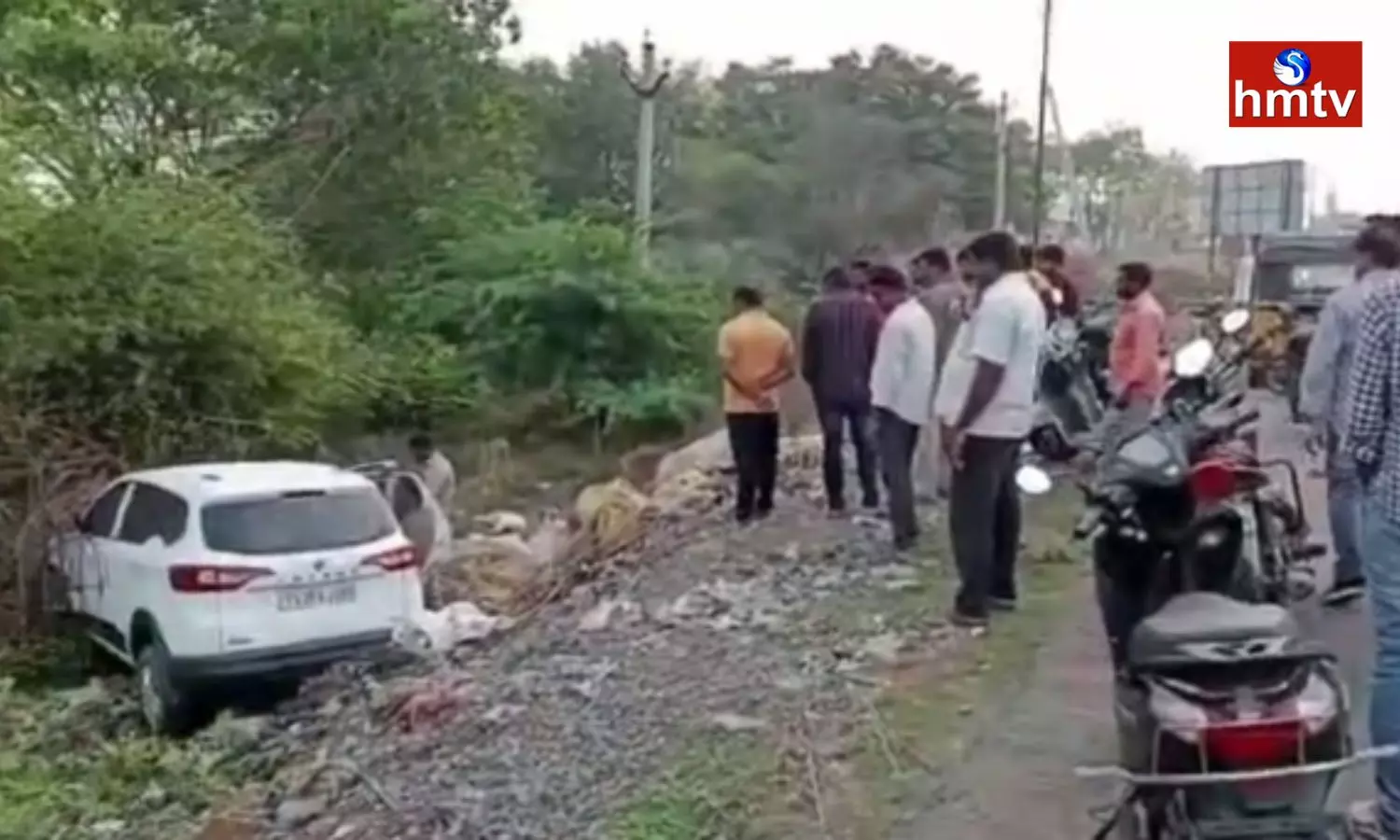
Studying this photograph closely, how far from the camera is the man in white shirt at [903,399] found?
33.6 feet

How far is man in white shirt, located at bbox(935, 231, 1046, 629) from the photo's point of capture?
302 inches

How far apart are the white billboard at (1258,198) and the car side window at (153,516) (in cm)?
2303

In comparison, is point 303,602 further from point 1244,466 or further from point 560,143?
point 560,143

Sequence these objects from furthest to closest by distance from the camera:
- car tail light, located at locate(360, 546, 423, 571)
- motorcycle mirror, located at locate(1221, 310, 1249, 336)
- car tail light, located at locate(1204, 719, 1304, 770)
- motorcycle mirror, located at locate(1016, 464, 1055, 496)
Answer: car tail light, located at locate(360, 546, 423, 571) → motorcycle mirror, located at locate(1221, 310, 1249, 336) → motorcycle mirror, located at locate(1016, 464, 1055, 496) → car tail light, located at locate(1204, 719, 1304, 770)

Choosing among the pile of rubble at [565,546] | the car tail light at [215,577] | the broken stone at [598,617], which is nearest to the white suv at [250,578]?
the car tail light at [215,577]

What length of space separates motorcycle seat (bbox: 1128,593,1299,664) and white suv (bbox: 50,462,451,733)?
7.06 m

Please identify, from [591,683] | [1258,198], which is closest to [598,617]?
[591,683]

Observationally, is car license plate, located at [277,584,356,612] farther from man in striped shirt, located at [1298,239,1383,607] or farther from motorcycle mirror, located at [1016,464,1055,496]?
motorcycle mirror, located at [1016,464,1055,496]

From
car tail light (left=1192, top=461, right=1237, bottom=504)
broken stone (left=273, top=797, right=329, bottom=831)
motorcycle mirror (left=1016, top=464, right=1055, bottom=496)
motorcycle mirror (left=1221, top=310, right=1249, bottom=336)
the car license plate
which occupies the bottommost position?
broken stone (left=273, top=797, right=329, bottom=831)

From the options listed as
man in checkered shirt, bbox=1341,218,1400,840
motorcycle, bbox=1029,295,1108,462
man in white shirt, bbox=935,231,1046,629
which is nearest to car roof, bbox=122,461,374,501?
man in white shirt, bbox=935,231,1046,629

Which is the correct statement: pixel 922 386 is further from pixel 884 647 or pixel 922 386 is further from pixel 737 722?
pixel 737 722

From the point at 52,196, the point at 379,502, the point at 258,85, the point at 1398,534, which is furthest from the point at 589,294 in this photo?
the point at 1398,534

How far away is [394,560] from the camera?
11.2 meters

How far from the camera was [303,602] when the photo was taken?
10.8m
